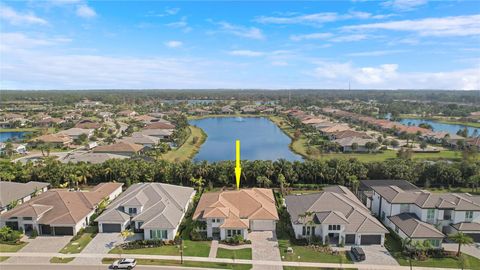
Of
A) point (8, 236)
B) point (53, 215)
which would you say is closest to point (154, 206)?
point (53, 215)

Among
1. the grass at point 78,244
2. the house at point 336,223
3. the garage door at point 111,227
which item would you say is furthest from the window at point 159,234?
the house at point 336,223

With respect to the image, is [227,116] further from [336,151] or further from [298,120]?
[336,151]

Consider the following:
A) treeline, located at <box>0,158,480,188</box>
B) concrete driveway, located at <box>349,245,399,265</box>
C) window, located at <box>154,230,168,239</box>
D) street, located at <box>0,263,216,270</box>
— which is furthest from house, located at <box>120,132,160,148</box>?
concrete driveway, located at <box>349,245,399,265</box>

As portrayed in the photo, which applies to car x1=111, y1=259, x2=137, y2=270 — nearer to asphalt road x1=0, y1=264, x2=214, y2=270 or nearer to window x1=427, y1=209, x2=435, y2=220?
asphalt road x1=0, y1=264, x2=214, y2=270

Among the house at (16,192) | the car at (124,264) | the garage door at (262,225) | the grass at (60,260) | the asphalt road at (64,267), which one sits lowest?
the asphalt road at (64,267)

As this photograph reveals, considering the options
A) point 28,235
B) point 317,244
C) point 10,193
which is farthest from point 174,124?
point 317,244

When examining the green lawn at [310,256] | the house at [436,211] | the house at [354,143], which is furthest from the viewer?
the house at [354,143]

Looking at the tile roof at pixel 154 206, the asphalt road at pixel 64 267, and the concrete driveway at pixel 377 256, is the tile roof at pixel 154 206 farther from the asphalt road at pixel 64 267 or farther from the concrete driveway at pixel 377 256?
the concrete driveway at pixel 377 256
